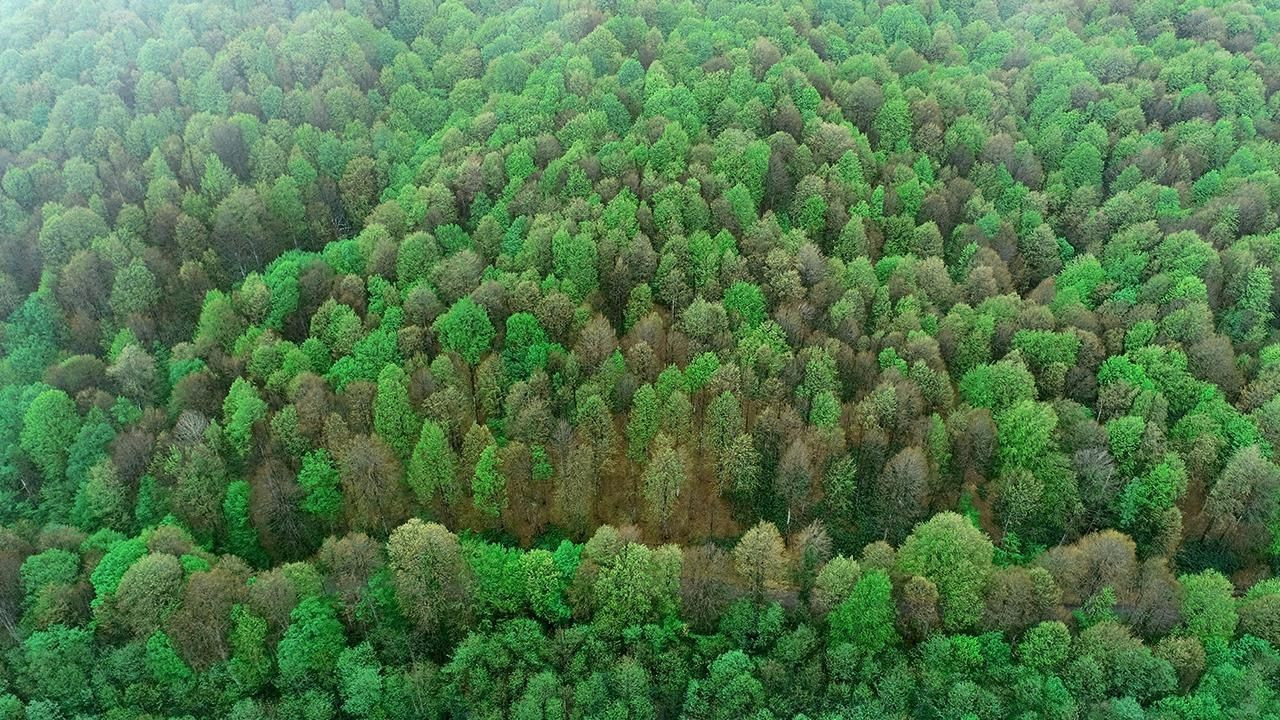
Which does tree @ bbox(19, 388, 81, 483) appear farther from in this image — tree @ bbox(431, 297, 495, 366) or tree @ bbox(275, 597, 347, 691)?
tree @ bbox(431, 297, 495, 366)

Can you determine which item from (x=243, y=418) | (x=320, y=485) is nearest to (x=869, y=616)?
(x=320, y=485)

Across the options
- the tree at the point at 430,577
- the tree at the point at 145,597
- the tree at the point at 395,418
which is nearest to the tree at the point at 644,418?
the tree at the point at 430,577

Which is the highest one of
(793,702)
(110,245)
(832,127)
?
(832,127)

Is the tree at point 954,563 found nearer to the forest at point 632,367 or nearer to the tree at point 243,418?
the forest at point 632,367

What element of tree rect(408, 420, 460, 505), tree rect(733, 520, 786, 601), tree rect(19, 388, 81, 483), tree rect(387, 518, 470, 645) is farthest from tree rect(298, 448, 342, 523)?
tree rect(733, 520, 786, 601)

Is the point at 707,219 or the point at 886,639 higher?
the point at 707,219

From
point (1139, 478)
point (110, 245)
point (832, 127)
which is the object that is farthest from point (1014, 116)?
point (110, 245)

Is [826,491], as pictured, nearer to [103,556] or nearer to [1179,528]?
[1179,528]

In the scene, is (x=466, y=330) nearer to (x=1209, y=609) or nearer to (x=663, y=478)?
(x=663, y=478)
